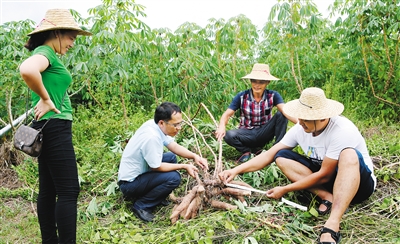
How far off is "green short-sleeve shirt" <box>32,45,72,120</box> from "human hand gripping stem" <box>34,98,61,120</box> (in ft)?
0.14

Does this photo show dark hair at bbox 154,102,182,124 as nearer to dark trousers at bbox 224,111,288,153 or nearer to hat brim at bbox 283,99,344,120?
hat brim at bbox 283,99,344,120

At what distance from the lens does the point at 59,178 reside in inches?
79.8

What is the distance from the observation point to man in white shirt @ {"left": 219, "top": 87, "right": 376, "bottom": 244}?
2281 mm

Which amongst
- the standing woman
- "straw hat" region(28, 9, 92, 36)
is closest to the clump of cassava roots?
the standing woman

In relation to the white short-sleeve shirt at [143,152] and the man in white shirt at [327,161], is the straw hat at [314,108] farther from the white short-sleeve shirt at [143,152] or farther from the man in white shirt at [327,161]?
the white short-sleeve shirt at [143,152]

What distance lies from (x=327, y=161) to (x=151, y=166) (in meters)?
1.23

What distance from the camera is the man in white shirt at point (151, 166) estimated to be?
104 inches

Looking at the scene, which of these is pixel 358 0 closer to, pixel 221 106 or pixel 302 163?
pixel 221 106

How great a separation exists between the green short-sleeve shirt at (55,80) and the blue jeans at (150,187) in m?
0.90

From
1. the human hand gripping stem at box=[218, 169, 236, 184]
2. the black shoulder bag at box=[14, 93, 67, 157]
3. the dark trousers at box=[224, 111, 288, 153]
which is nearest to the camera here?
the black shoulder bag at box=[14, 93, 67, 157]

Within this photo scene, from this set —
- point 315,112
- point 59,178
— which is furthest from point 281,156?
point 59,178

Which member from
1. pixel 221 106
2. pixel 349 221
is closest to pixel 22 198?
pixel 221 106

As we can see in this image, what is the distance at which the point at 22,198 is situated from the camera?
11.1 feet

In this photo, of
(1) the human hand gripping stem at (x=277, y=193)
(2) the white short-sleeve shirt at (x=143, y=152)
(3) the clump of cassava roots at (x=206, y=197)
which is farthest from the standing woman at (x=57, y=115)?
(1) the human hand gripping stem at (x=277, y=193)
